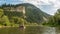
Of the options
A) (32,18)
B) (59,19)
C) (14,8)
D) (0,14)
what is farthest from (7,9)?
(59,19)

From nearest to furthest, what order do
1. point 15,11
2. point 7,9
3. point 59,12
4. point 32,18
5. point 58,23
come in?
point 58,23 → point 59,12 → point 7,9 → point 15,11 → point 32,18

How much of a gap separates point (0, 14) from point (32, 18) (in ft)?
324

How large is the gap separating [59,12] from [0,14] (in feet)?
82.6

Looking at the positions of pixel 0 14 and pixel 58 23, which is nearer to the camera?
pixel 58 23

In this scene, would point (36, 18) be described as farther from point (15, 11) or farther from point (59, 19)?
point (59, 19)

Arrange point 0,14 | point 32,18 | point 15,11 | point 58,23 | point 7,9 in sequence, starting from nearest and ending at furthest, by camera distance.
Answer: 1. point 58,23
2. point 0,14
3. point 7,9
4. point 15,11
5. point 32,18

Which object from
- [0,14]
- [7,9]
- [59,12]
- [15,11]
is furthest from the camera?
[15,11]

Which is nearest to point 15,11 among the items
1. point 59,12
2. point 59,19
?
point 59,12

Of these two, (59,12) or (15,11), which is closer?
(59,12)

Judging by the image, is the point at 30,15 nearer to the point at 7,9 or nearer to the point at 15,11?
the point at 15,11

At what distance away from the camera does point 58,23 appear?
68062mm

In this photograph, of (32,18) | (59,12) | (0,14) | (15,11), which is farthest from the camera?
(32,18)

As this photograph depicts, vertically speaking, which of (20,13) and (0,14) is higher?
(0,14)

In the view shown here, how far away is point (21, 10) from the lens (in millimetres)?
160000
